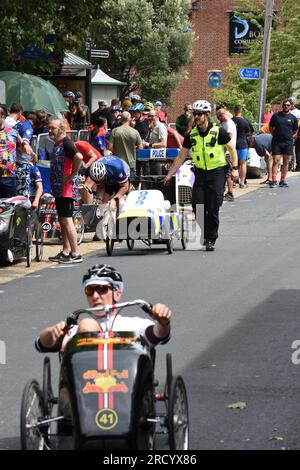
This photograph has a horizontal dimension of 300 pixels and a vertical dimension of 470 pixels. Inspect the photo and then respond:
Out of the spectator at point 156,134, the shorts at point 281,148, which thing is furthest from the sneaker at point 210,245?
the shorts at point 281,148

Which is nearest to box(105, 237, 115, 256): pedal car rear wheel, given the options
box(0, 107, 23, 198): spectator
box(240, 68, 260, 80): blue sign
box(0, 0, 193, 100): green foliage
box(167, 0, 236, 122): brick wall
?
box(0, 107, 23, 198): spectator

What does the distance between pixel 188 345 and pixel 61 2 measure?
14181mm

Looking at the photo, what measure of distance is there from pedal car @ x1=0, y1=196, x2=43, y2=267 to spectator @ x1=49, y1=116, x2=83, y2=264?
1.37 feet

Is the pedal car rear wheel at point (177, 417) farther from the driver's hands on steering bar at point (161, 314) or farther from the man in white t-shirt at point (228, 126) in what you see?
the man in white t-shirt at point (228, 126)

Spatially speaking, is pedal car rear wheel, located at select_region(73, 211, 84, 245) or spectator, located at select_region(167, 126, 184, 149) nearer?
pedal car rear wheel, located at select_region(73, 211, 84, 245)

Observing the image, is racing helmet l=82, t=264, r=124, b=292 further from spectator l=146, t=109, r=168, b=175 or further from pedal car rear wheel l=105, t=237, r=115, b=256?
spectator l=146, t=109, r=168, b=175

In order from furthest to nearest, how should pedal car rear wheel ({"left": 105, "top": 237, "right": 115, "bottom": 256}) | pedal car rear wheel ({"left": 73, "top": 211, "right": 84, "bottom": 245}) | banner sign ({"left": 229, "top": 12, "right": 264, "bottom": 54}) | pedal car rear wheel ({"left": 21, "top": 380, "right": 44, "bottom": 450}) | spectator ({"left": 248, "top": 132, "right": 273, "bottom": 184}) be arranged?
1. banner sign ({"left": 229, "top": 12, "right": 264, "bottom": 54})
2. spectator ({"left": 248, "top": 132, "right": 273, "bottom": 184})
3. pedal car rear wheel ({"left": 73, "top": 211, "right": 84, "bottom": 245})
4. pedal car rear wheel ({"left": 105, "top": 237, "right": 115, "bottom": 256})
5. pedal car rear wheel ({"left": 21, "top": 380, "right": 44, "bottom": 450})

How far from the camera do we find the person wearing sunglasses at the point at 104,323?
7.13 m

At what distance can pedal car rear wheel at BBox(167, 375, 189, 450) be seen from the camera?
Result: 6824 mm

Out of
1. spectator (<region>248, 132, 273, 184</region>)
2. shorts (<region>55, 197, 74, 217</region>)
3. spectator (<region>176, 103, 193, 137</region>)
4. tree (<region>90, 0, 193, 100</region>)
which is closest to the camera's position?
shorts (<region>55, 197, 74, 217</region>)

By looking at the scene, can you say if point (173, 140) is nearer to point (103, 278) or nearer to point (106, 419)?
point (103, 278)

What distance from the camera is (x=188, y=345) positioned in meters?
10.9

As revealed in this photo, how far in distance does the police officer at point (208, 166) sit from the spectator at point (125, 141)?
4.22 meters
